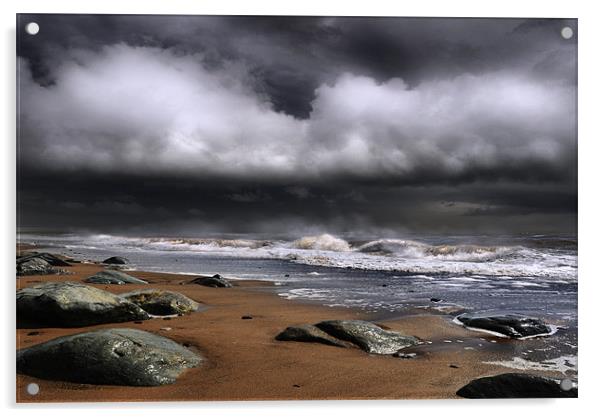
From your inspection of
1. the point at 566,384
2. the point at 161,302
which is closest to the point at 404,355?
the point at 566,384

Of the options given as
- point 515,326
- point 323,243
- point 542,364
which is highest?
point 323,243

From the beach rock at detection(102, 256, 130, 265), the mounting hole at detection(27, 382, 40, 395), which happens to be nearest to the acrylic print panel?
the beach rock at detection(102, 256, 130, 265)

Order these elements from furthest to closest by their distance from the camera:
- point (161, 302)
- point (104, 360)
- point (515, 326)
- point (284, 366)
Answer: point (161, 302) < point (515, 326) < point (284, 366) < point (104, 360)

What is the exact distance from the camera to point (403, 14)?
4.14 m

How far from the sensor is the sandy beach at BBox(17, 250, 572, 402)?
3709 millimetres

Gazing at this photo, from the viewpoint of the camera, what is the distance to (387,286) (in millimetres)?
4305

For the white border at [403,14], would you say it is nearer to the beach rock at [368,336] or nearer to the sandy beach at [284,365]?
the sandy beach at [284,365]

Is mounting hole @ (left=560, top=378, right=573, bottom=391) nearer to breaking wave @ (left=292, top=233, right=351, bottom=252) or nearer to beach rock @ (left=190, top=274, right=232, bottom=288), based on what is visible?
breaking wave @ (left=292, top=233, right=351, bottom=252)

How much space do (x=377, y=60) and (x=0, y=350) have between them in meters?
3.82

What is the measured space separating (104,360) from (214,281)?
1.10 m

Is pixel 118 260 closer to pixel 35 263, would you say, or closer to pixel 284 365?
pixel 35 263

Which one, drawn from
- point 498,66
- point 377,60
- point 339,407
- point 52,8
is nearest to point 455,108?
point 498,66

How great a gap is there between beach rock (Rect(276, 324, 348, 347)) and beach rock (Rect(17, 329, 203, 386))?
83cm

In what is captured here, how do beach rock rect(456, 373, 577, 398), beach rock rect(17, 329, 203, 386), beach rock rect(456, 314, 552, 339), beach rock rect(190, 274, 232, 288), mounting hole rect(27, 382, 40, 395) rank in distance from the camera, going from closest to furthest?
beach rock rect(17, 329, 203, 386) → mounting hole rect(27, 382, 40, 395) → beach rock rect(456, 373, 577, 398) → beach rock rect(456, 314, 552, 339) → beach rock rect(190, 274, 232, 288)
